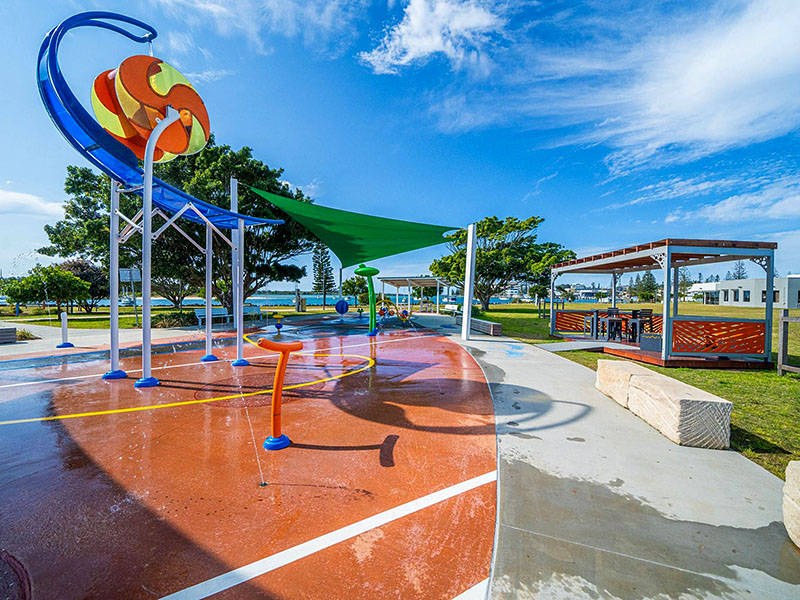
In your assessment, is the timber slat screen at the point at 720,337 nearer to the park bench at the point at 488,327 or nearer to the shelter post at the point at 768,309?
the shelter post at the point at 768,309

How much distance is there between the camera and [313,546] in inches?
88.4

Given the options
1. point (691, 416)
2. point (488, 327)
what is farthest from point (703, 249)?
point (488, 327)

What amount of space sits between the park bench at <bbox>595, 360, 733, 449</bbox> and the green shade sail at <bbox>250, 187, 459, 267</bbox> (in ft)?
18.3

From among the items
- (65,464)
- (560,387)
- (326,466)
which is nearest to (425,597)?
(326,466)

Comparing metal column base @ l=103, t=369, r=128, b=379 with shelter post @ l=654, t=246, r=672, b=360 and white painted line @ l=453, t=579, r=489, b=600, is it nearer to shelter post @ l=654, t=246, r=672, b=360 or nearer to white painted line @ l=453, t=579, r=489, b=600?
white painted line @ l=453, t=579, r=489, b=600

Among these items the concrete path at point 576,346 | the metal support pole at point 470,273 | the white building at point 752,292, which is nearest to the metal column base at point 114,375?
the metal support pole at point 470,273

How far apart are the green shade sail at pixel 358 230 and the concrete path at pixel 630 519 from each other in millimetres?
5580

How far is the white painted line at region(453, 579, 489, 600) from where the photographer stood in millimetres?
1840

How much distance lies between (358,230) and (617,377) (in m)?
6.61

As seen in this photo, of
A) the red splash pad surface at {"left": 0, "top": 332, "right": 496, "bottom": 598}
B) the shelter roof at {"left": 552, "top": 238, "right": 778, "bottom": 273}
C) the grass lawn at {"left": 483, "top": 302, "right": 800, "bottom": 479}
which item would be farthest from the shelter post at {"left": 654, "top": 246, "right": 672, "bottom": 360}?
the red splash pad surface at {"left": 0, "top": 332, "right": 496, "bottom": 598}

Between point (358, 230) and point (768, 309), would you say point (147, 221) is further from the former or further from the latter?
point (768, 309)

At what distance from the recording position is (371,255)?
11711mm

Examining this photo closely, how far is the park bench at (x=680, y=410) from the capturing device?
12.1ft

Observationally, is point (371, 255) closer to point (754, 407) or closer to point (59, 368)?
point (59, 368)
